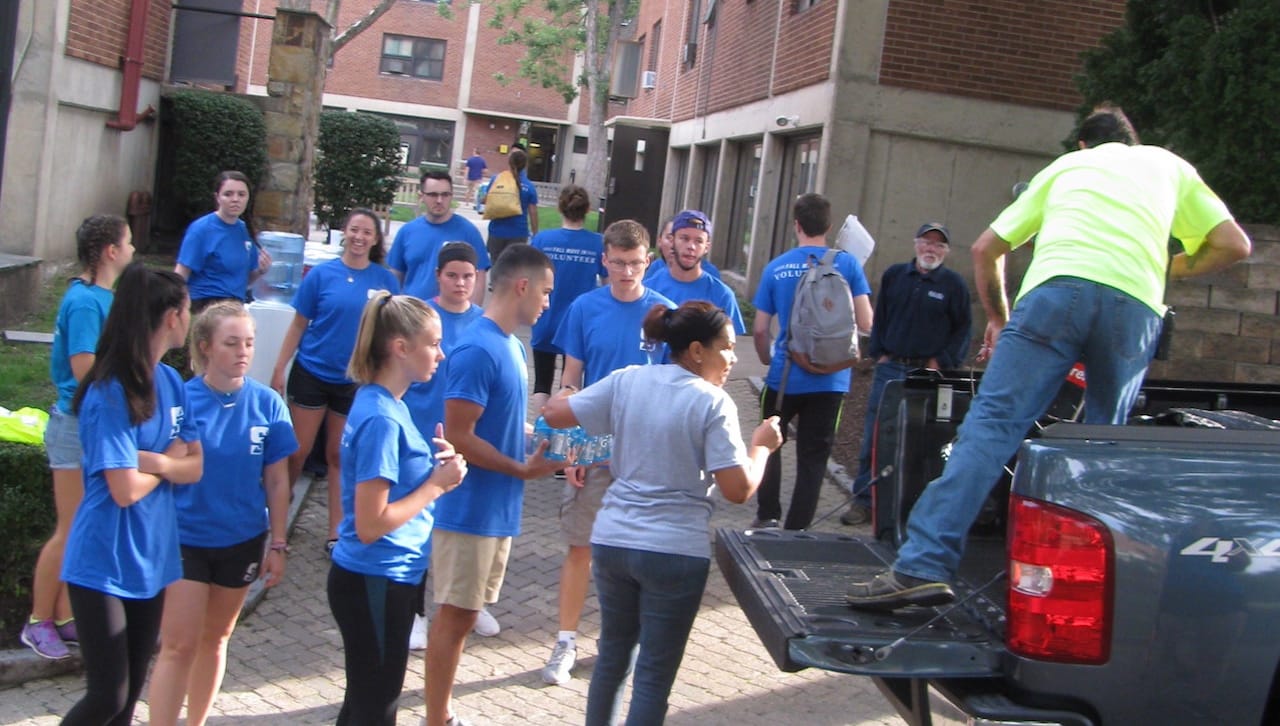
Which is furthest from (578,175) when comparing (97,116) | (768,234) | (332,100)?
(97,116)

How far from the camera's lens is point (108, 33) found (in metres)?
13.5

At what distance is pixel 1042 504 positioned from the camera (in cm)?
328

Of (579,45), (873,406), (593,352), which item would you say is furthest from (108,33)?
(579,45)

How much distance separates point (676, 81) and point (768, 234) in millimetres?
9536

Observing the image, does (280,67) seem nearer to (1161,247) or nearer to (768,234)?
(768,234)

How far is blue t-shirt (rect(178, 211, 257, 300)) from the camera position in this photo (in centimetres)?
762

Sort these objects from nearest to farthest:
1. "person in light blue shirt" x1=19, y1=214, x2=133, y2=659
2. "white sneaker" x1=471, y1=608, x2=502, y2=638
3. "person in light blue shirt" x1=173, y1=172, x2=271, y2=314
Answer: "person in light blue shirt" x1=19, y1=214, x2=133, y2=659, "white sneaker" x1=471, y1=608, x2=502, y2=638, "person in light blue shirt" x1=173, y1=172, x2=271, y2=314

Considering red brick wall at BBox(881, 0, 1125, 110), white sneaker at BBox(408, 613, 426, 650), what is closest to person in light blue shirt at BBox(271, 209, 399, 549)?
white sneaker at BBox(408, 613, 426, 650)

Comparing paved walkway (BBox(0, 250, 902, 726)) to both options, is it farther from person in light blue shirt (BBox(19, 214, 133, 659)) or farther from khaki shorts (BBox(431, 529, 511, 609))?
khaki shorts (BBox(431, 529, 511, 609))

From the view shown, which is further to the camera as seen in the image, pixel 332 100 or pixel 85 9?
pixel 332 100

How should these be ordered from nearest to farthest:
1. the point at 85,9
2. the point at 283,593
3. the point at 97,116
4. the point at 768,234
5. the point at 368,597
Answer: the point at 368,597 < the point at 283,593 < the point at 85,9 < the point at 97,116 < the point at 768,234

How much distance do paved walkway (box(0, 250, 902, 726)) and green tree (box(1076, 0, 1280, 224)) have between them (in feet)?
17.3

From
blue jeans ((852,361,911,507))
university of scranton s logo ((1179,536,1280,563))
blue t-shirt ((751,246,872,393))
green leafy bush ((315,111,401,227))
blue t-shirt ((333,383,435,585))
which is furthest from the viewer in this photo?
green leafy bush ((315,111,401,227))

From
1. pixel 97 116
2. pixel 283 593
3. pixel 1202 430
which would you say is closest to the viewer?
pixel 1202 430
